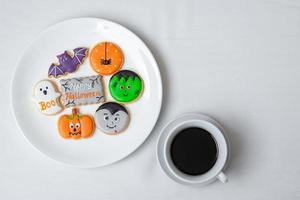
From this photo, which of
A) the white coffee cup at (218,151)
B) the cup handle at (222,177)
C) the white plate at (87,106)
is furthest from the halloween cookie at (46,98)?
the cup handle at (222,177)

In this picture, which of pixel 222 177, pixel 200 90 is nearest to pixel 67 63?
pixel 200 90

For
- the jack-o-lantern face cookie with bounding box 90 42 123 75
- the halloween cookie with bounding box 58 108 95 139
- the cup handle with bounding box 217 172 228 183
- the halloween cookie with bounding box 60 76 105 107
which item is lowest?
the cup handle with bounding box 217 172 228 183

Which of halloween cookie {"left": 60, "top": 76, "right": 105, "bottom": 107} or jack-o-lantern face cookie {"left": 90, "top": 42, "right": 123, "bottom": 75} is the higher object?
jack-o-lantern face cookie {"left": 90, "top": 42, "right": 123, "bottom": 75}

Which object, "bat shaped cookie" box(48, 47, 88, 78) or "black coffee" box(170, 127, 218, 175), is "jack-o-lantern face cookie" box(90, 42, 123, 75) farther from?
"black coffee" box(170, 127, 218, 175)

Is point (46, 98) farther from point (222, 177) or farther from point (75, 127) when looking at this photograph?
point (222, 177)

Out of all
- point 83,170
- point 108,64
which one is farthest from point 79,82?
point 83,170

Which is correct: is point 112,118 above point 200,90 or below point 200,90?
below

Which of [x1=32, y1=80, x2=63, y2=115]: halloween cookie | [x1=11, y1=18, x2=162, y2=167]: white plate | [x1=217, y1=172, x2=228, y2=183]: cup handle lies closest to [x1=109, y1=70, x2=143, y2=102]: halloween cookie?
[x1=11, y1=18, x2=162, y2=167]: white plate
